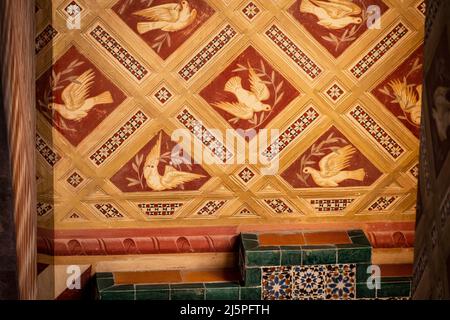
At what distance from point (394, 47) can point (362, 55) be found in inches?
6.5

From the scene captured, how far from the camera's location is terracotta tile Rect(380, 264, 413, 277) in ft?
16.9

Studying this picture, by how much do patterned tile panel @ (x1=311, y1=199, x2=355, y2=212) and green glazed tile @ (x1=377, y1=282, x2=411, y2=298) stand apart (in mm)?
455

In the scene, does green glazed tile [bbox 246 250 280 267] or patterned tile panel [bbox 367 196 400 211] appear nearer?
green glazed tile [bbox 246 250 280 267]

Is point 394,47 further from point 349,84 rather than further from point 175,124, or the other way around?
point 175,124

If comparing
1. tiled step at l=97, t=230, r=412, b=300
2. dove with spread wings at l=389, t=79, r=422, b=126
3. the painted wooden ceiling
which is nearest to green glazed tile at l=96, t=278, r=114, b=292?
tiled step at l=97, t=230, r=412, b=300

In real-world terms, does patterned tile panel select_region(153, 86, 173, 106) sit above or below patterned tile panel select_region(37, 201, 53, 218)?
above

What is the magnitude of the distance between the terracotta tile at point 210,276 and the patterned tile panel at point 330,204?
559mm

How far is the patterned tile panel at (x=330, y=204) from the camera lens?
510 cm

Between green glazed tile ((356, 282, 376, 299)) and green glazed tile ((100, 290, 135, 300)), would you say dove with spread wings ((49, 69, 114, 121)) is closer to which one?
green glazed tile ((100, 290, 135, 300))

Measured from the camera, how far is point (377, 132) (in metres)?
4.95

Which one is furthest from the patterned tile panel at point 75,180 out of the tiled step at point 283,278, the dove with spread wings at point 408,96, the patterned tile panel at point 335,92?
the dove with spread wings at point 408,96

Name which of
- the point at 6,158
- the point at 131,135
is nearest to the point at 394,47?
the point at 131,135

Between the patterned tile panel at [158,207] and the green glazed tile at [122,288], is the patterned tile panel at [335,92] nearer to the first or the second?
the patterned tile panel at [158,207]

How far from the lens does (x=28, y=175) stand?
450 cm
